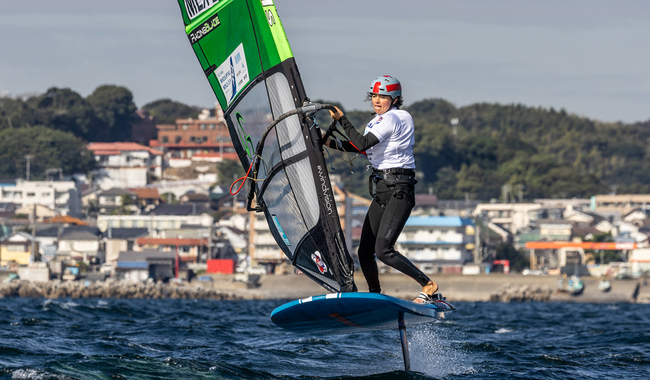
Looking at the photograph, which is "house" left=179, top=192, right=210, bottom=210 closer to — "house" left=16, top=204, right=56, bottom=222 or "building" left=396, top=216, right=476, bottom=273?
"house" left=16, top=204, right=56, bottom=222

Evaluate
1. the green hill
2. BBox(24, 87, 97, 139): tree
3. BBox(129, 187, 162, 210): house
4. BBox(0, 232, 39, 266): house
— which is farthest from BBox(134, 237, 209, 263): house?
BBox(24, 87, 97, 139): tree

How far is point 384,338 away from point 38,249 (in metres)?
60.1

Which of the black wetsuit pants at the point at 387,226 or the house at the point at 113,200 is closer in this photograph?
the black wetsuit pants at the point at 387,226

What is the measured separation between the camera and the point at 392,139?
7.64 m

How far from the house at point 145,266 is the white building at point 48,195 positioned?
2547 centimetres

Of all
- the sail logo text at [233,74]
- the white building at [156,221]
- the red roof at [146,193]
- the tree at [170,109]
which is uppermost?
the tree at [170,109]

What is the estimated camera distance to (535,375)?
28.7 feet

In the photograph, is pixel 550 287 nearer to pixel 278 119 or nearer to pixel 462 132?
pixel 278 119

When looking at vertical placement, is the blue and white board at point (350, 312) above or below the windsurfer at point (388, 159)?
below

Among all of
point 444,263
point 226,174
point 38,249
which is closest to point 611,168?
point 226,174

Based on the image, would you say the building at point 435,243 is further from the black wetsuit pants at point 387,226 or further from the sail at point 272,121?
the black wetsuit pants at point 387,226

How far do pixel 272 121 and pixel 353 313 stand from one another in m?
1.93

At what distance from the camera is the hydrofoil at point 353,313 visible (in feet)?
24.0

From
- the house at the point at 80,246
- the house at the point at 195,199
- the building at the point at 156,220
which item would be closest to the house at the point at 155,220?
the building at the point at 156,220
